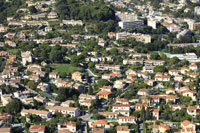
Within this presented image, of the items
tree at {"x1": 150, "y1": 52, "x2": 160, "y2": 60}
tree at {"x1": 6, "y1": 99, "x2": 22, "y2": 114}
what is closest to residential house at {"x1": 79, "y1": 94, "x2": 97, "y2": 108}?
tree at {"x1": 6, "y1": 99, "x2": 22, "y2": 114}

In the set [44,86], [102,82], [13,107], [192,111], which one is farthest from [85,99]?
[192,111]

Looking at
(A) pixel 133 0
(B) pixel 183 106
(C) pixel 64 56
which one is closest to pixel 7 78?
(C) pixel 64 56

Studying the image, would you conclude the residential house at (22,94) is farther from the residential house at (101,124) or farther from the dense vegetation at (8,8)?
the dense vegetation at (8,8)

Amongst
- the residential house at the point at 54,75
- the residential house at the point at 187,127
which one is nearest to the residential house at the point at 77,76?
the residential house at the point at 54,75

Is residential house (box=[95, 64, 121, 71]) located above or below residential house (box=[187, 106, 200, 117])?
above

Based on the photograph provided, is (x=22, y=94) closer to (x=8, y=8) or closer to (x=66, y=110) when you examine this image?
(x=66, y=110)

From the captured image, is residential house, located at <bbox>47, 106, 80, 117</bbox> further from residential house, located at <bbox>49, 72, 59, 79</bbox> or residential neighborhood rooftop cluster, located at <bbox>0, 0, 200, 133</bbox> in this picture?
residential house, located at <bbox>49, 72, 59, 79</bbox>
